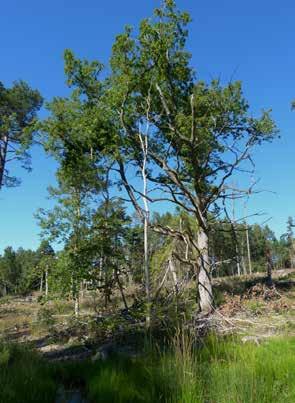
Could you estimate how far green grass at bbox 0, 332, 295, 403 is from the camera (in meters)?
3.72

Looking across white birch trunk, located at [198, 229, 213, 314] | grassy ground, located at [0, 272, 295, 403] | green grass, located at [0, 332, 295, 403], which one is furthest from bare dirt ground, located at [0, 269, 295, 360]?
green grass, located at [0, 332, 295, 403]

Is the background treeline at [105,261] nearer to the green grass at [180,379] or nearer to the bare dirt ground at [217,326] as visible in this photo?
the bare dirt ground at [217,326]

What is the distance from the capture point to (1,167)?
70.0 feet

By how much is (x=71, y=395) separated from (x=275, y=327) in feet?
17.6

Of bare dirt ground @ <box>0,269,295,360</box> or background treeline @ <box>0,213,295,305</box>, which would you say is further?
background treeline @ <box>0,213,295,305</box>

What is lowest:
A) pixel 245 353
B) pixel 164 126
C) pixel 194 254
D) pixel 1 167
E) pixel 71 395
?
pixel 71 395

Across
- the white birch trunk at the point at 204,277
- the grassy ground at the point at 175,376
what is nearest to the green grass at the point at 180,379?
the grassy ground at the point at 175,376

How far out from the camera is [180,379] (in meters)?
3.99

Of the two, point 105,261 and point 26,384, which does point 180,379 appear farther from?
point 105,261

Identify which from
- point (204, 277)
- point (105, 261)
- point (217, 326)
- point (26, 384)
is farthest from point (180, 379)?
point (204, 277)

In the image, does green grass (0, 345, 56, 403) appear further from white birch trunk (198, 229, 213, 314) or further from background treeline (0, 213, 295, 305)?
white birch trunk (198, 229, 213, 314)

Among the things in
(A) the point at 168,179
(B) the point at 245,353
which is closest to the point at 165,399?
(B) the point at 245,353

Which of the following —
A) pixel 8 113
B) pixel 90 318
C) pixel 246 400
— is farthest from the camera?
pixel 8 113

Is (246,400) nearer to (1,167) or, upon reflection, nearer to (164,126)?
(164,126)
